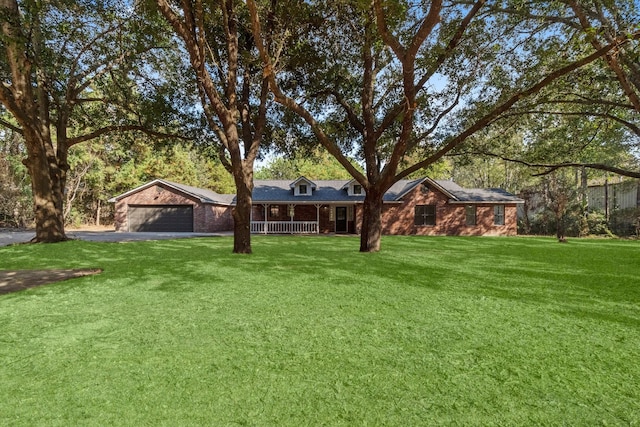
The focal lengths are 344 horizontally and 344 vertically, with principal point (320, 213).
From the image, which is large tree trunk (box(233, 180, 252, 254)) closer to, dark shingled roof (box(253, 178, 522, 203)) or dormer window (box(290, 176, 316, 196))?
dark shingled roof (box(253, 178, 522, 203))

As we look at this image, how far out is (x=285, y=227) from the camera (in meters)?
25.6

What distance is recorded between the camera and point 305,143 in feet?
54.4

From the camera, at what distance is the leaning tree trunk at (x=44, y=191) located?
524 inches

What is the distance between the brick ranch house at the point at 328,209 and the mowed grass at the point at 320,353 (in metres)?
18.6

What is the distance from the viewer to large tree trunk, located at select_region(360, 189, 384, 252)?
40.7ft

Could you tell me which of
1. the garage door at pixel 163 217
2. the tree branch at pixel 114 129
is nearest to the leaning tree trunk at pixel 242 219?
the tree branch at pixel 114 129

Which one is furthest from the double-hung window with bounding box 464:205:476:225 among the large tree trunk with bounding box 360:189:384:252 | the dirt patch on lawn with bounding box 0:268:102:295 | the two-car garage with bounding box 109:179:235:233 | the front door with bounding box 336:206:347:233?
the dirt patch on lawn with bounding box 0:268:102:295

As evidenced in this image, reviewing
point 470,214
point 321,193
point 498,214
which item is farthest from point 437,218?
point 321,193

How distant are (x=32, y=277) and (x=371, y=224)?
9.55 metres

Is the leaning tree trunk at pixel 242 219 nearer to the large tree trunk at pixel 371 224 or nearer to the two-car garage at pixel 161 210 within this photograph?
the large tree trunk at pixel 371 224

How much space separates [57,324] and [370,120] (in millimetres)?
11214

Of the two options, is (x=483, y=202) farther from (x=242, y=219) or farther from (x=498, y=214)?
(x=242, y=219)

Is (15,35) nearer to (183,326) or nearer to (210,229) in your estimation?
(183,326)

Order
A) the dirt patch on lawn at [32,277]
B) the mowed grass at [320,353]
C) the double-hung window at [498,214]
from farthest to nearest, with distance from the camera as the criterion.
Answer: the double-hung window at [498,214]
the dirt patch on lawn at [32,277]
the mowed grass at [320,353]
